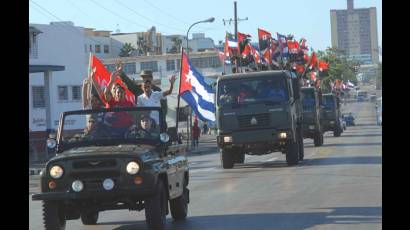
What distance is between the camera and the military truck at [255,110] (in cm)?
2534

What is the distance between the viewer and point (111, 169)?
428 inches

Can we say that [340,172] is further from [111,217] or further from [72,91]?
[72,91]

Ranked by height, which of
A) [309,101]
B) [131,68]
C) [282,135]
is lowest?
[282,135]

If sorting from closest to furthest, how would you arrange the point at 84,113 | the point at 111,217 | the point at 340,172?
the point at 84,113 < the point at 111,217 < the point at 340,172

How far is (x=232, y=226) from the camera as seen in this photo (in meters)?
12.2

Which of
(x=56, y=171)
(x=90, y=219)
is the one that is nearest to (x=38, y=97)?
(x=90, y=219)

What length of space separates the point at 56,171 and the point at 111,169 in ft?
2.32

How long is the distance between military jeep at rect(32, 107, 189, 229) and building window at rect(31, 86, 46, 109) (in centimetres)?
4857

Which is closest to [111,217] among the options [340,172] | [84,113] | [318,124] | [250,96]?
[84,113]

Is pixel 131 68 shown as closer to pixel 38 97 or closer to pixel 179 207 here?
pixel 38 97

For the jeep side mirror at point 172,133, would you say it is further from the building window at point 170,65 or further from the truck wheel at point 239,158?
the building window at point 170,65

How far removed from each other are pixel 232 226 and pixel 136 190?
1.89 meters

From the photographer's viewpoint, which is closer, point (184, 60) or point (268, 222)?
point (268, 222)

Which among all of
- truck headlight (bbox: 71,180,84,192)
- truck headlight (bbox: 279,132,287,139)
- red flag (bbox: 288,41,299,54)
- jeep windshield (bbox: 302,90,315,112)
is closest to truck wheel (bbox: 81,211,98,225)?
truck headlight (bbox: 71,180,84,192)
